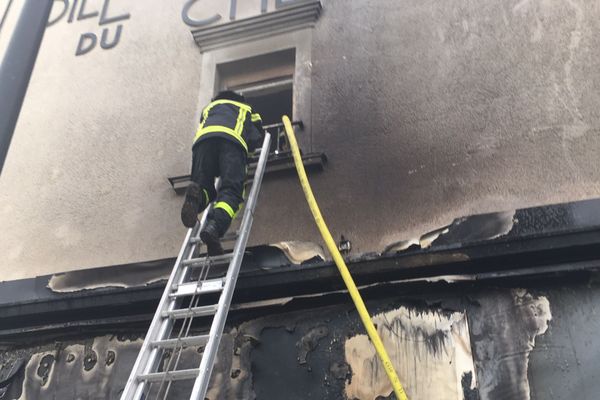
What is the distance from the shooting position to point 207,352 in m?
3.63

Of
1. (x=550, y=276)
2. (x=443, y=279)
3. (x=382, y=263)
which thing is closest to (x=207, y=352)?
(x=382, y=263)

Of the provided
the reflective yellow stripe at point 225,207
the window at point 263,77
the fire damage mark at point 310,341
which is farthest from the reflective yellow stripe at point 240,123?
the fire damage mark at point 310,341

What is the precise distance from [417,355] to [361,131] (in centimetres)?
212

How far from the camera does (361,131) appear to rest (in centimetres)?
550

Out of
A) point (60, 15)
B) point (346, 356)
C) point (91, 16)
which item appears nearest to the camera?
point (346, 356)

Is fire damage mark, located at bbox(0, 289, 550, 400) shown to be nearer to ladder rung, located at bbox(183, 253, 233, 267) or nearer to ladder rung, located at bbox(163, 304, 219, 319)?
ladder rung, located at bbox(163, 304, 219, 319)

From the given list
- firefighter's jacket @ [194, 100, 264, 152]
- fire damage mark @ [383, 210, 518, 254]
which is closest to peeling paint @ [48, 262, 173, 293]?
firefighter's jacket @ [194, 100, 264, 152]

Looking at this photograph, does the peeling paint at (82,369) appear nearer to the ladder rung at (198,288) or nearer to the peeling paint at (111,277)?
the peeling paint at (111,277)

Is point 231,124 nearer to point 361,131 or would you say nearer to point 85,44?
point 361,131

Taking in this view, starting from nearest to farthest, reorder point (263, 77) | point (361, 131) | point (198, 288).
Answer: point (198, 288), point (361, 131), point (263, 77)

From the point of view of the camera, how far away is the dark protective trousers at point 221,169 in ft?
15.2

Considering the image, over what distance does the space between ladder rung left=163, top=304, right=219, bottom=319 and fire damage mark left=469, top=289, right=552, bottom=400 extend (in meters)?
1.75

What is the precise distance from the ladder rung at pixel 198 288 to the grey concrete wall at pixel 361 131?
3.46 ft

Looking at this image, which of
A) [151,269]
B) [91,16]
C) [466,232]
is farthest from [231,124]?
[91,16]
